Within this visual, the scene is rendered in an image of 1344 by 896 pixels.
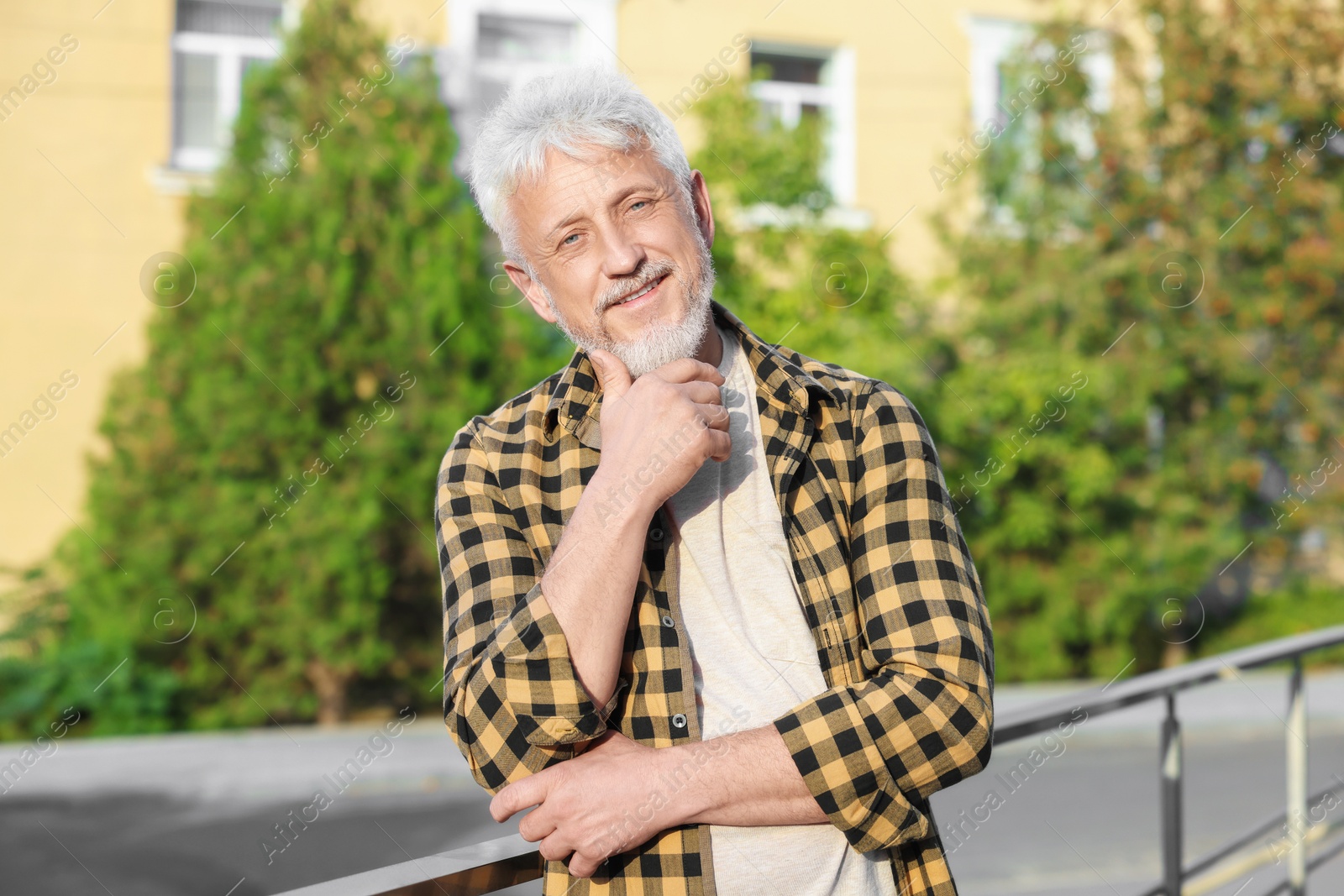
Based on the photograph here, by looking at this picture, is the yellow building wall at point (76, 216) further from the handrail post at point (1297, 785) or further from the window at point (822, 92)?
the handrail post at point (1297, 785)

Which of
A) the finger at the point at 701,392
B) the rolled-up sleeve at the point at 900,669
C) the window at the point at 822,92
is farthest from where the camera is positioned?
the window at the point at 822,92

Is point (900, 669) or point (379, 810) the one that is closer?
point (900, 669)

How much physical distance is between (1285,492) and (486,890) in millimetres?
9767

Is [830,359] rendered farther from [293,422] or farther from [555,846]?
[555,846]

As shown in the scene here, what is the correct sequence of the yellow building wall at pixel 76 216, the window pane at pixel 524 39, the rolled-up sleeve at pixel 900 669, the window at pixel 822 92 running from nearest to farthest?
the rolled-up sleeve at pixel 900 669
the yellow building wall at pixel 76 216
the window pane at pixel 524 39
the window at pixel 822 92

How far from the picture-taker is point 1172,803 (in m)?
2.46

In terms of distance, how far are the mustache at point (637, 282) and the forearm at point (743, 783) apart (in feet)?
1.91

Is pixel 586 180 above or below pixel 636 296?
above

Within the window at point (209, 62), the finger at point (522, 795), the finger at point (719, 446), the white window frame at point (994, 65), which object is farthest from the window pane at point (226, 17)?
the finger at point (522, 795)

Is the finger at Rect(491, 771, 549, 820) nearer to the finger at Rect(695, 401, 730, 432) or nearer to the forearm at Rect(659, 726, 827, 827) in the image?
the forearm at Rect(659, 726, 827, 827)

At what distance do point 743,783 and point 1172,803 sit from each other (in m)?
1.68

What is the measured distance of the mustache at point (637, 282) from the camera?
1456 mm

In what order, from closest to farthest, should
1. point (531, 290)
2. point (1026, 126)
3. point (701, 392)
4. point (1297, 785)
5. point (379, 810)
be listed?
1. point (701, 392)
2. point (531, 290)
3. point (1297, 785)
4. point (379, 810)
5. point (1026, 126)

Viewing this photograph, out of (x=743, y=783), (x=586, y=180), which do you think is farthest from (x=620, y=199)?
(x=743, y=783)
